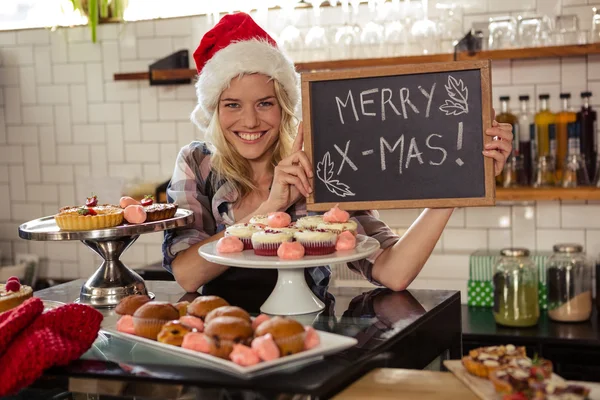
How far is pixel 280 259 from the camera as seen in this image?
68.9 inches

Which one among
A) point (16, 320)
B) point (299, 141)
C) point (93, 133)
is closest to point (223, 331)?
point (16, 320)

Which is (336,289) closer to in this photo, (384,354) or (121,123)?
(384,354)

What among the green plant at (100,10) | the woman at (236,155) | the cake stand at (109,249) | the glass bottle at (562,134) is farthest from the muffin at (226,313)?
the green plant at (100,10)

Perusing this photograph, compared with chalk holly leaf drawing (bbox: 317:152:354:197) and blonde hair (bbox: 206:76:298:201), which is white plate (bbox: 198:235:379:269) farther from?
blonde hair (bbox: 206:76:298:201)

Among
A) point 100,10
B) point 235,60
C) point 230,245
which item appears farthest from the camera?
point 100,10

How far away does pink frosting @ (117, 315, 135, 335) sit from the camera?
1537mm

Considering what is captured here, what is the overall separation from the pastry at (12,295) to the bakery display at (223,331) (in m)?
0.33

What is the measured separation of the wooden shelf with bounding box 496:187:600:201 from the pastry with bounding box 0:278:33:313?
7.87 feet

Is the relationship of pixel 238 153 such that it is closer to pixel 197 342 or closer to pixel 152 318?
pixel 152 318

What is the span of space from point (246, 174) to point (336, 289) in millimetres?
615

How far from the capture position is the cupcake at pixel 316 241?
1800 mm

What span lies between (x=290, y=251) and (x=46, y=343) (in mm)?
572

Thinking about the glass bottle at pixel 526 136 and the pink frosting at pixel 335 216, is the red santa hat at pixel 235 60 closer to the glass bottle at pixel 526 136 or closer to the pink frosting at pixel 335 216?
the pink frosting at pixel 335 216

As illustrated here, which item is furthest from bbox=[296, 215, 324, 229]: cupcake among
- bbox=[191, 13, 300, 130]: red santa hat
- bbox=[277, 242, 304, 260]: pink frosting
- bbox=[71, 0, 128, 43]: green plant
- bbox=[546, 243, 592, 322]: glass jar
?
bbox=[71, 0, 128, 43]: green plant
